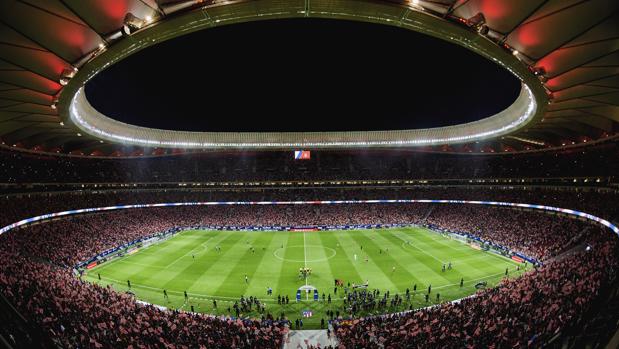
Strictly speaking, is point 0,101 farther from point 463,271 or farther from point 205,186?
point 205,186

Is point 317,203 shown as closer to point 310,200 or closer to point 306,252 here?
point 310,200

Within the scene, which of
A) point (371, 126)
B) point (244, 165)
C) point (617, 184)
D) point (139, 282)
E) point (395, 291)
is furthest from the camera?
point (244, 165)

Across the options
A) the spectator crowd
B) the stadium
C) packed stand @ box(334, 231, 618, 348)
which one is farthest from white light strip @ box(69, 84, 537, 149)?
packed stand @ box(334, 231, 618, 348)

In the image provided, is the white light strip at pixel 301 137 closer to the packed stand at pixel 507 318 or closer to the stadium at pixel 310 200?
the stadium at pixel 310 200

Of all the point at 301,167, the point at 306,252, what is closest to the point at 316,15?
the point at 306,252

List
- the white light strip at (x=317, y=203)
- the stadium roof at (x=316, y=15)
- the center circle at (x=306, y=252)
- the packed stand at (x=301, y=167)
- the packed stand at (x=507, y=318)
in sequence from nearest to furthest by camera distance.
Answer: the stadium roof at (x=316, y=15) → the packed stand at (x=507, y=318) → the white light strip at (x=317, y=203) → the center circle at (x=306, y=252) → the packed stand at (x=301, y=167)

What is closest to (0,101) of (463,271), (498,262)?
(463,271)

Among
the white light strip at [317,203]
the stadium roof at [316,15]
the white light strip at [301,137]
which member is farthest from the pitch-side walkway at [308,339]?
the white light strip at [301,137]
